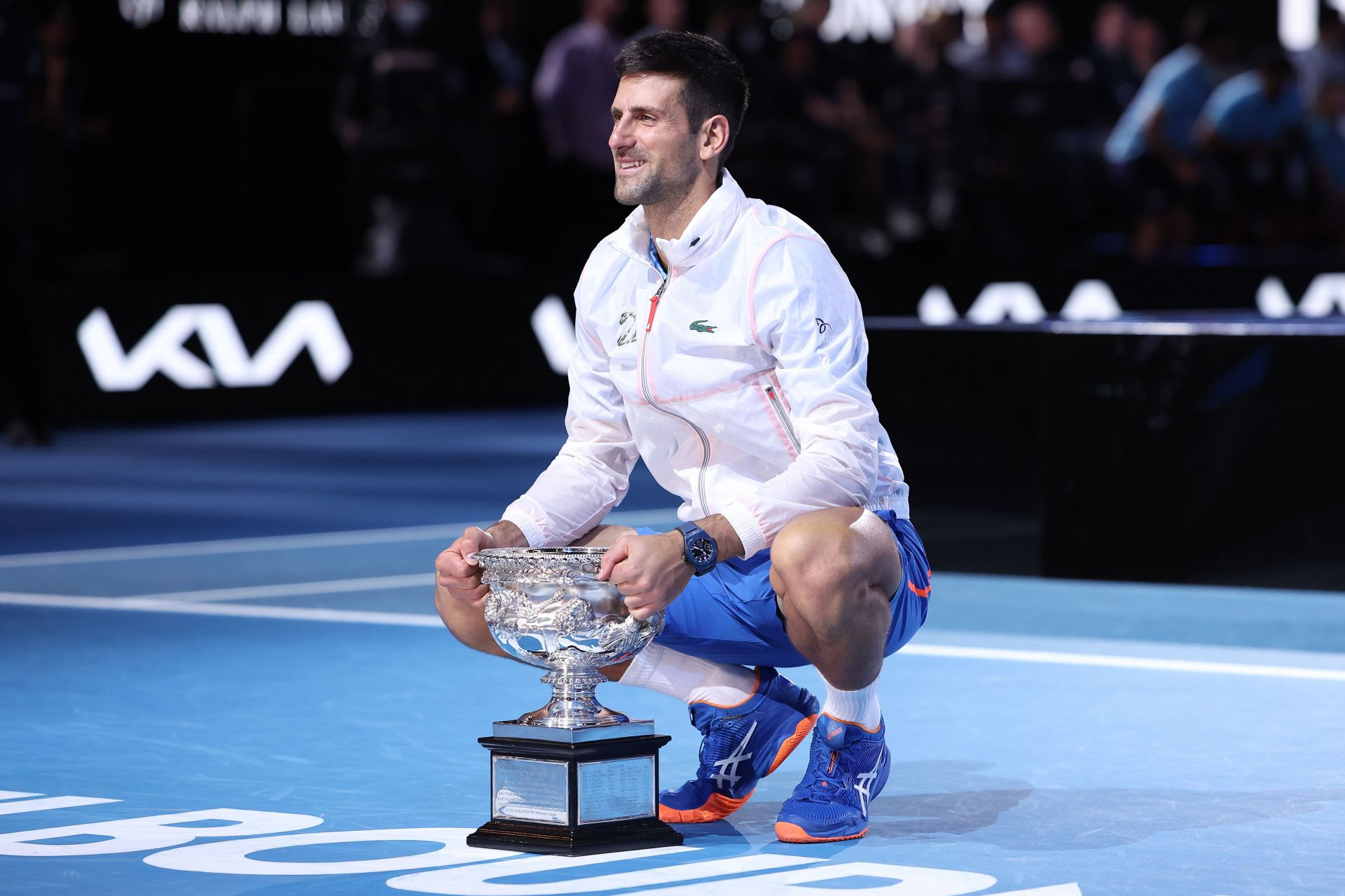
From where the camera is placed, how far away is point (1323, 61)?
17812mm

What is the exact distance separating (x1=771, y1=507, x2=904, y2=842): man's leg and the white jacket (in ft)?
0.33

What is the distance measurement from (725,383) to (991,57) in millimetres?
12384

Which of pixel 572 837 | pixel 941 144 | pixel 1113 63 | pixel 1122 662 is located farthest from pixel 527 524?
pixel 1113 63

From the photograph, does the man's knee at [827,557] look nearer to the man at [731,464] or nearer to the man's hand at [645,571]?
the man at [731,464]

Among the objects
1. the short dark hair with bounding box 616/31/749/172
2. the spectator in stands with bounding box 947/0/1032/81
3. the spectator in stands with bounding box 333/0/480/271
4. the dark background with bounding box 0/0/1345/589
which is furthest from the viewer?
→ the spectator in stands with bounding box 947/0/1032/81

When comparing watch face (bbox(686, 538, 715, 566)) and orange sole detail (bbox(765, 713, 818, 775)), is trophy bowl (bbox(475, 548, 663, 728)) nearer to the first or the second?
watch face (bbox(686, 538, 715, 566))

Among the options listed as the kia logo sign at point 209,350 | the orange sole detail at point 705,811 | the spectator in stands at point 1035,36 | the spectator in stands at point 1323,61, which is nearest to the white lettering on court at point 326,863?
the orange sole detail at point 705,811

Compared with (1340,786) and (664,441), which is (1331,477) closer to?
(1340,786)

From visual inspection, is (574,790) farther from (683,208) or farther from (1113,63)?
(1113,63)

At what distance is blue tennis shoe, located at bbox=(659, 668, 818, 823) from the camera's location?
4.59m

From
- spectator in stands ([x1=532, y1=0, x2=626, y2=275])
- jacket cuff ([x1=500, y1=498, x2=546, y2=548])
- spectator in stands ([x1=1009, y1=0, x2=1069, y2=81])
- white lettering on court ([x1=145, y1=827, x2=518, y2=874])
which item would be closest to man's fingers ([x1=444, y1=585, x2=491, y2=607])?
jacket cuff ([x1=500, y1=498, x2=546, y2=548])

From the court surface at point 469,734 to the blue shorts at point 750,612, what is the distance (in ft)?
1.06

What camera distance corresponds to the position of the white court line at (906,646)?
20.9ft

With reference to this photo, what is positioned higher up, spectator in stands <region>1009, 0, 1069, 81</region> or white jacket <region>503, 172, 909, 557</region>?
spectator in stands <region>1009, 0, 1069, 81</region>
